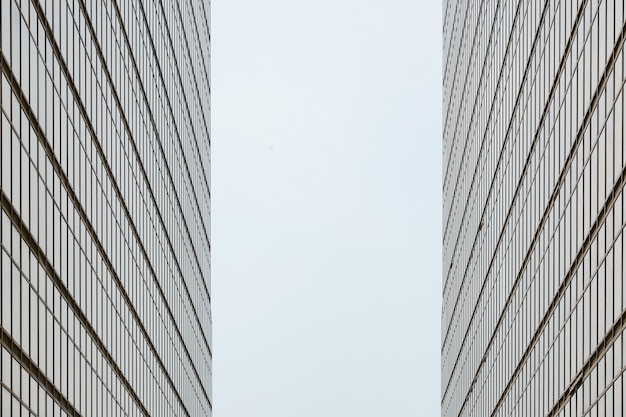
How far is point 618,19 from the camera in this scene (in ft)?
153

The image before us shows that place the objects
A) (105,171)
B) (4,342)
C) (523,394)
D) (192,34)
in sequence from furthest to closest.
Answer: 1. (192,34)
2. (523,394)
3. (105,171)
4. (4,342)

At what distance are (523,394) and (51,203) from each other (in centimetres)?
3290

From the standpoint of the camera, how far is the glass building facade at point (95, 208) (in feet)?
147

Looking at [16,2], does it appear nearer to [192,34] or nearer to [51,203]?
[51,203]

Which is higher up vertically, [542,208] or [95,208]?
[542,208]

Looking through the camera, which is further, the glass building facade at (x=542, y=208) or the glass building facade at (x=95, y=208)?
the glass building facade at (x=542, y=208)

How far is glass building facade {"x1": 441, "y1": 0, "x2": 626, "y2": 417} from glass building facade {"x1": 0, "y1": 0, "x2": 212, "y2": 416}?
847 inches

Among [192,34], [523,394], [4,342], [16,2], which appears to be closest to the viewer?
[4,342]

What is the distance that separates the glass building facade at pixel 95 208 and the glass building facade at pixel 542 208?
21518 mm

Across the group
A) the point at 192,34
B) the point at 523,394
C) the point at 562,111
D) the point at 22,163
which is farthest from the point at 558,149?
the point at 192,34

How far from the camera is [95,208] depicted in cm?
6172

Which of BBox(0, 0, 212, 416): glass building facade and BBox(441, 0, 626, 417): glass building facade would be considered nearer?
BBox(0, 0, 212, 416): glass building facade

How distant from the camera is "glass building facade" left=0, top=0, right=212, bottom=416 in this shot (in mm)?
44812

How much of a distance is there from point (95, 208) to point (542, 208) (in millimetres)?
22692
